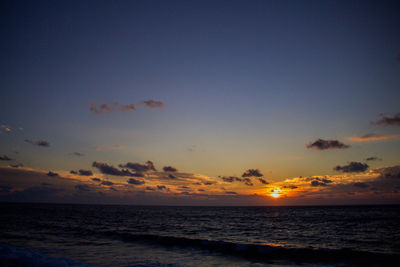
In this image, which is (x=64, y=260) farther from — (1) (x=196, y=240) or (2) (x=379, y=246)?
(2) (x=379, y=246)

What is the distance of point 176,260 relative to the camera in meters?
18.6

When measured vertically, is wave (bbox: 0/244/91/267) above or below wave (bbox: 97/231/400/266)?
above

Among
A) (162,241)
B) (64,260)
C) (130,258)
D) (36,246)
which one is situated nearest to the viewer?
(64,260)

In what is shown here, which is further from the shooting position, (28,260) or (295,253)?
(295,253)

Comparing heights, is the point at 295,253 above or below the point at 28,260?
below

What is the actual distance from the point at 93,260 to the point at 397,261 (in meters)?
23.7

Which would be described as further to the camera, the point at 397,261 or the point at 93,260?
the point at 397,261

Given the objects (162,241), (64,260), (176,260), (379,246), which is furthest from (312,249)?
(64,260)

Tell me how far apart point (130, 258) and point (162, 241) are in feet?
32.8

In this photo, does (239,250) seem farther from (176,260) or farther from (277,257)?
(176,260)

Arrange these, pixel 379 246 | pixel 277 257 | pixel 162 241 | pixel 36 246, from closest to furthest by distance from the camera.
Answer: pixel 277 257, pixel 36 246, pixel 379 246, pixel 162 241

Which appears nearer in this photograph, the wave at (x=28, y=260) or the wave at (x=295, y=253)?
the wave at (x=28, y=260)

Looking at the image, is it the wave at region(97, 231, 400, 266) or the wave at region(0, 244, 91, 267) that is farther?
the wave at region(97, 231, 400, 266)

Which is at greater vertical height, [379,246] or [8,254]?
[8,254]
